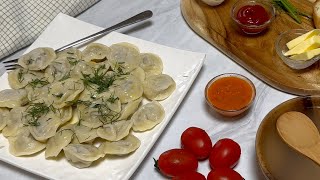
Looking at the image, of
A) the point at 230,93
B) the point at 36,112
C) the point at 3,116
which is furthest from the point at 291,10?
the point at 3,116

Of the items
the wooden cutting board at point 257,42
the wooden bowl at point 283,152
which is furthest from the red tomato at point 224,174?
Result: the wooden cutting board at point 257,42

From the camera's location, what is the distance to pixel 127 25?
6.38 ft

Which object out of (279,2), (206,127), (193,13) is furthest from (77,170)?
(279,2)

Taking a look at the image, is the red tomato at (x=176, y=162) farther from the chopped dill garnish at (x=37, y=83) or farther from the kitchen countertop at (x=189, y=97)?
the chopped dill garnish at (x=37, y=83)

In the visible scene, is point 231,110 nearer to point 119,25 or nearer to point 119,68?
point 119,68

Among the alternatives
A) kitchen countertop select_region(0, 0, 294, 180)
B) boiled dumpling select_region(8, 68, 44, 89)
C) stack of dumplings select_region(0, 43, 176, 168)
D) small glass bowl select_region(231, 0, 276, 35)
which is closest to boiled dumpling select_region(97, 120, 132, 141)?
stack of dumplings select_region(0, 43, 176, 168)

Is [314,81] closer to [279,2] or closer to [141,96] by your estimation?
[279,2]

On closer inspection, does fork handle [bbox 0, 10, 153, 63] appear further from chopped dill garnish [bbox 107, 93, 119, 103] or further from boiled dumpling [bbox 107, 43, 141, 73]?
chopped dill garnish [bbox 107, 93, 119, 103]

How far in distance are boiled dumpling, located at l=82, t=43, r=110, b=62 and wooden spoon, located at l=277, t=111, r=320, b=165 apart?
712 millimetres

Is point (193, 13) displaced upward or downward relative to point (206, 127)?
upward

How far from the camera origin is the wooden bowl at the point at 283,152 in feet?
4.23

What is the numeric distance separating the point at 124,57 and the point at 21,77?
1.20ft

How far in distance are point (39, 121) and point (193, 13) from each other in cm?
76

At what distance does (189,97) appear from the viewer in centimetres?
174
